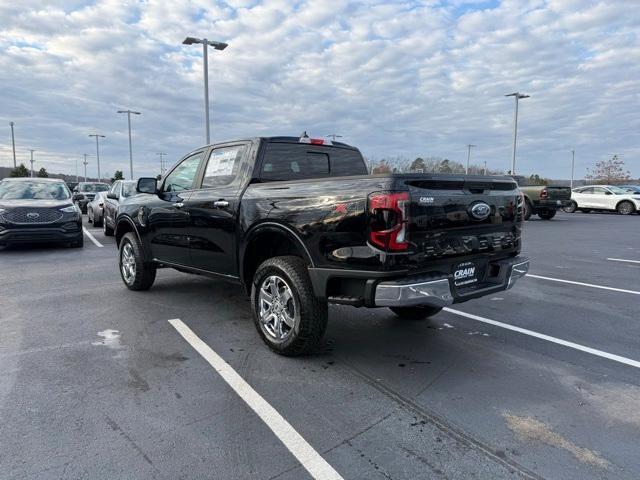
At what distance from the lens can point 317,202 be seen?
154 inches

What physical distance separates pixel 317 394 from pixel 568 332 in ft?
9.91

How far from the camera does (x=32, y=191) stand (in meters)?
11.8

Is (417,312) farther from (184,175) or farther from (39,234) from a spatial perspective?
(39,234)

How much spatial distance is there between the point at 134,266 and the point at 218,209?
7.92 feet

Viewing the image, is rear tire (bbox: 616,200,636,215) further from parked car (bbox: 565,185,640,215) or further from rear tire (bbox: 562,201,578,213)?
rear tire (bbox: 562,201,578,213)

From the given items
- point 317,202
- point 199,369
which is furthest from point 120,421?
point 317,202

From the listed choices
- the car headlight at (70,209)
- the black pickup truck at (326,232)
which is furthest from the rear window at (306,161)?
the car headlight at (70,209)

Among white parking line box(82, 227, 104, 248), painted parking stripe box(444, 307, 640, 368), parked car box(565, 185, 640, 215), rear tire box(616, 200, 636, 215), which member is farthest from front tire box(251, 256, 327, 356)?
rear tire box(616, 200, 636, 215)

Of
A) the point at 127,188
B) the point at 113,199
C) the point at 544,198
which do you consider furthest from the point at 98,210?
the point at 544,198

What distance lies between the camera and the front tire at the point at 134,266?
6668mm

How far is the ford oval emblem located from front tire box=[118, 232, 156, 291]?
4469 millimetres

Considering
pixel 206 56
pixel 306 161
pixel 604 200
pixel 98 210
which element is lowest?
pixel 98 210

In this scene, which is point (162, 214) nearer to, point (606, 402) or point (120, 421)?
point (120, 421)

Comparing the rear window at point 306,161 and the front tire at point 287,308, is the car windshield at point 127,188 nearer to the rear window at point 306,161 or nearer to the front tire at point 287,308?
the rear window at point 306,161
